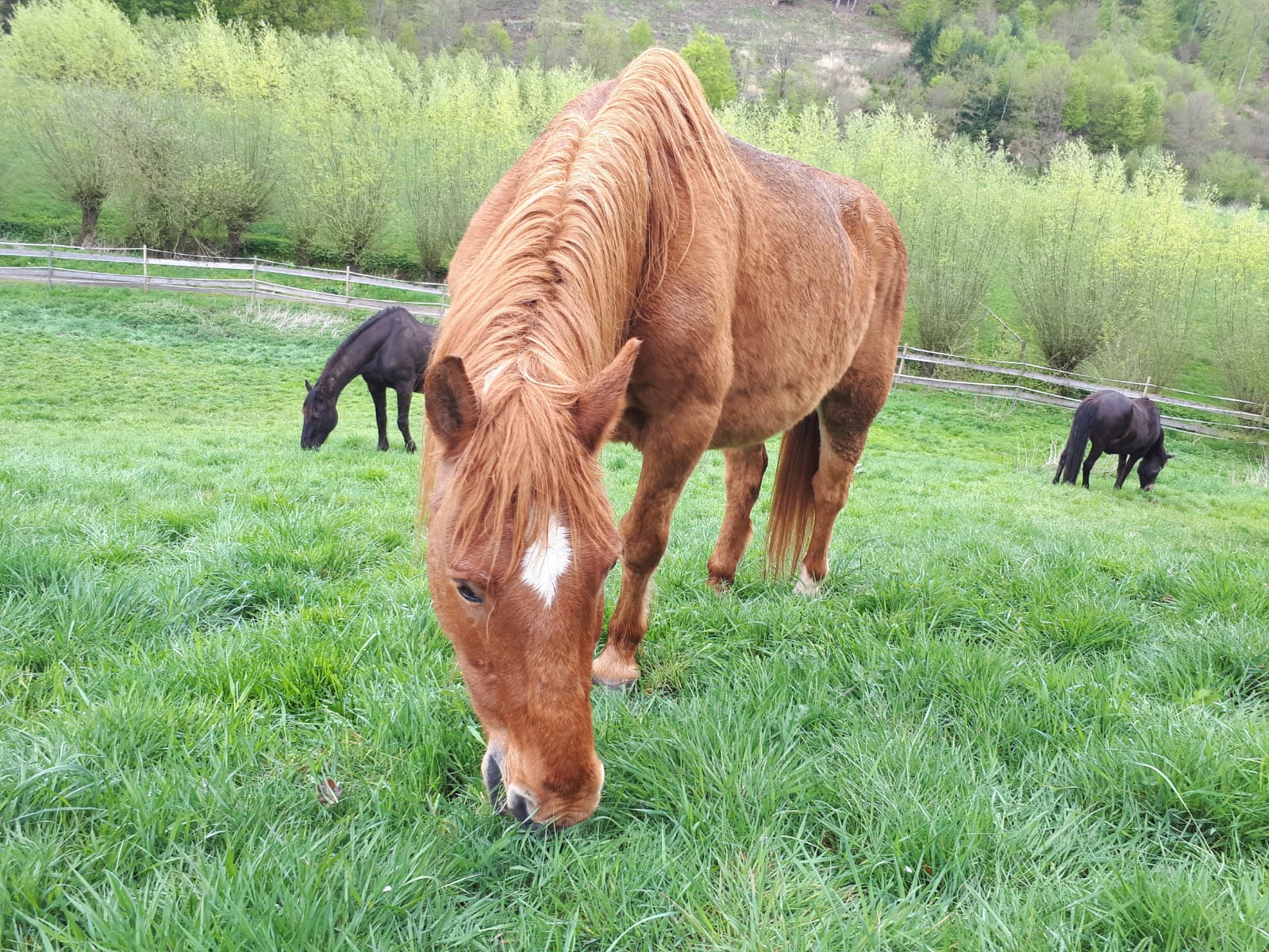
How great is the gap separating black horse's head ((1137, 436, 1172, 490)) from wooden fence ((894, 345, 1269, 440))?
334 inches

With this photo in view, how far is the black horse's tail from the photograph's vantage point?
44.9ft

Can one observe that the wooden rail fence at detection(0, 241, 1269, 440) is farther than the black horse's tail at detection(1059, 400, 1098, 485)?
Yes

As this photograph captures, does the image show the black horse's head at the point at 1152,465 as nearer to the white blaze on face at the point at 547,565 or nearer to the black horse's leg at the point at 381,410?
the black horse's leg at the point at 381,410

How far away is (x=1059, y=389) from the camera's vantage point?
2434 cm

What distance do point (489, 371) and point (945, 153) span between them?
3183 centimetres

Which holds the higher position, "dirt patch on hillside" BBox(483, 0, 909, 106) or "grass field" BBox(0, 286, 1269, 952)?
"dirt patch on hillside" BBox(483, 0, 909, 106)

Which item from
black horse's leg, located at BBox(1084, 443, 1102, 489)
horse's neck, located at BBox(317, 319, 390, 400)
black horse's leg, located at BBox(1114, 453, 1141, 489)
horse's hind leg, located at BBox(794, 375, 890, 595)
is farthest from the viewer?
black horse's leg, located at BBox(1114, 453, 1141, 489)

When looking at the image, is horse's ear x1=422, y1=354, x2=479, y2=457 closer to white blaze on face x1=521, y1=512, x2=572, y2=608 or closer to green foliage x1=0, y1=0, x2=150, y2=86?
white blaze on face x1=521, y1=512, x2=572, y2=608

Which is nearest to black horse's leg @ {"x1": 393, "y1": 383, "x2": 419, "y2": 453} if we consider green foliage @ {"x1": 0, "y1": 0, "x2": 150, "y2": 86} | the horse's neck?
the horse's neck

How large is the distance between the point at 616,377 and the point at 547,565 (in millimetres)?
503

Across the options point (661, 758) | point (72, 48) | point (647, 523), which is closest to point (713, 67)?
point (72, 48)

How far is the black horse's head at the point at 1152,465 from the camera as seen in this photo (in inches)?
580

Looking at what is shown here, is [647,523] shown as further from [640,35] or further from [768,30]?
[768,30]

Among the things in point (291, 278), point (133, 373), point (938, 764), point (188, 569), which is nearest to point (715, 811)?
point (938, 764)
